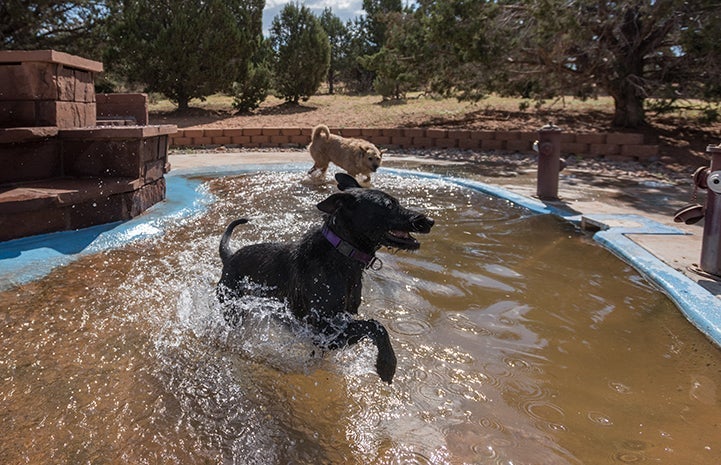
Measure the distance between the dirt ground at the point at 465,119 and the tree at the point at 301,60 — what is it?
76cm

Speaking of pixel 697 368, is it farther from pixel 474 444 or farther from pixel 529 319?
pixel 474 444

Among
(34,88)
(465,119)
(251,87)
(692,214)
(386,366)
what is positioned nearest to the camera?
(386,366)

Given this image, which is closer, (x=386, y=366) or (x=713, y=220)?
(x=386, y=366)

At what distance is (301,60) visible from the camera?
23391 mm

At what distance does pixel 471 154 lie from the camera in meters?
14.2

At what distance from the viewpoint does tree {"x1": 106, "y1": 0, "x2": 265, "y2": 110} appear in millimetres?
19438

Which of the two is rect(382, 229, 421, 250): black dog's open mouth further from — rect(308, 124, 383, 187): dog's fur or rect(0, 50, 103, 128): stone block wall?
rect(308, 124, 383, 187): dog's fur

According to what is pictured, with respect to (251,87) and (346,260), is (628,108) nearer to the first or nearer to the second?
(251,87)

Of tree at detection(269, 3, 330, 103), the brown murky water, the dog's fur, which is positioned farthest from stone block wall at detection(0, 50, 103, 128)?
tree at detection(269, 3, 330, 103)

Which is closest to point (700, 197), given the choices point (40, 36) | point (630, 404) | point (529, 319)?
point (529, 319)

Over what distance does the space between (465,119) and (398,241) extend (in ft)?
51.5

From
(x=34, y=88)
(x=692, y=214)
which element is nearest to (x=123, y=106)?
(x=34, y=88)

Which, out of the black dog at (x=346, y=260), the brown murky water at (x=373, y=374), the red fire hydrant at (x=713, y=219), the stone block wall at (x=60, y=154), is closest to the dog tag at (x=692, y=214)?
the red fire hydrant at (x=713, y=219)

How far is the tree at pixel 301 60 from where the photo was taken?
2331 centimetres
